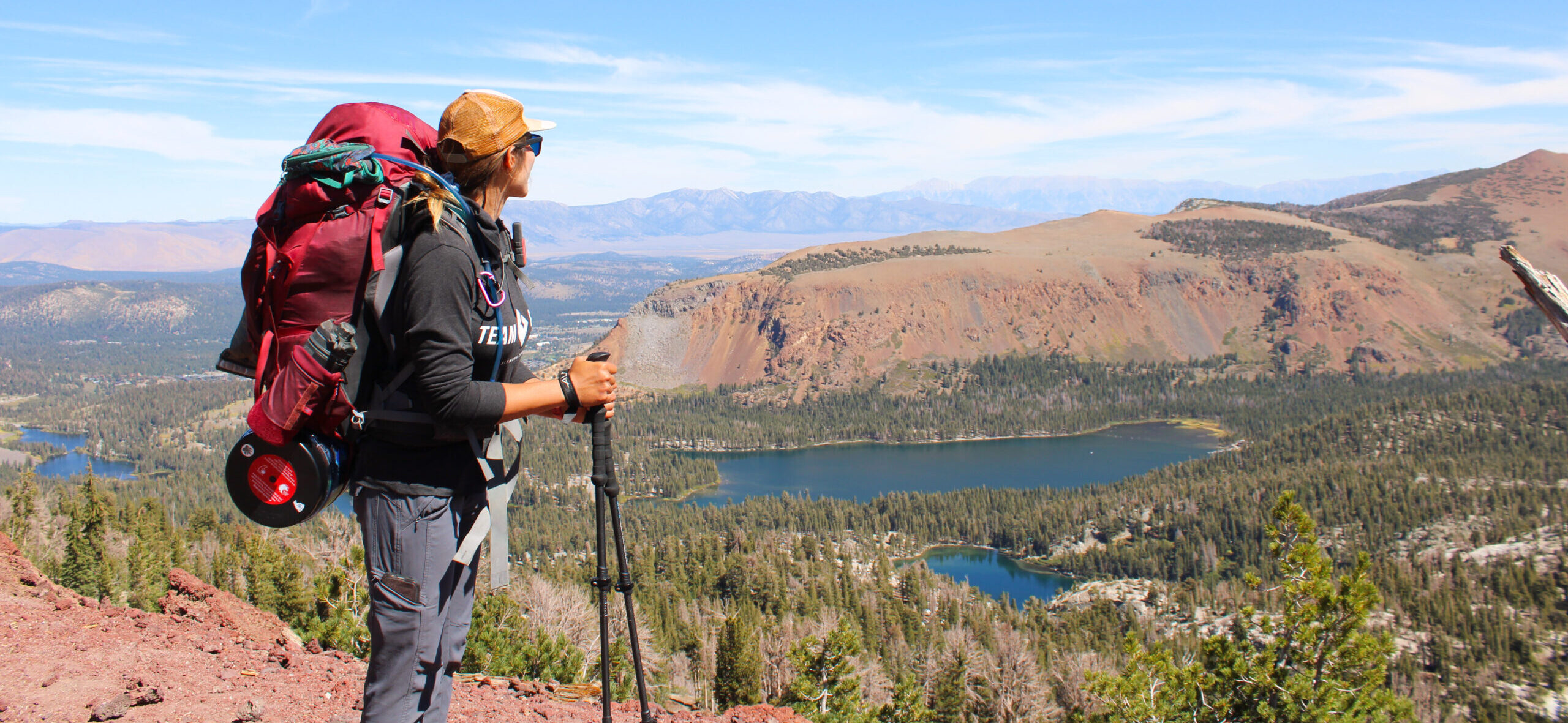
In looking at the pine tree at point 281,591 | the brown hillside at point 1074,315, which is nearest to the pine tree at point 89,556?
the pine tree at point 281,591

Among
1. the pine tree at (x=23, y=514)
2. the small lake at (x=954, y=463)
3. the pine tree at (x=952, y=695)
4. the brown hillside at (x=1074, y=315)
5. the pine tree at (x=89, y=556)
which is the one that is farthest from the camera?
the brown hillside at (x=1074, y=315)

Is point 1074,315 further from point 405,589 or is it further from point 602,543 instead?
point 405,589

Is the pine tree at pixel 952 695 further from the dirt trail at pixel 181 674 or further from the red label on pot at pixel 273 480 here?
the red label on pot at pixel 273 480

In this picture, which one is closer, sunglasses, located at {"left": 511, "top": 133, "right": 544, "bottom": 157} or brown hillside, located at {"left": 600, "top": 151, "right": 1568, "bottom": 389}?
sunglasses, located at {"left": 511, "top": 133, "right": 544, "bottom": 157}

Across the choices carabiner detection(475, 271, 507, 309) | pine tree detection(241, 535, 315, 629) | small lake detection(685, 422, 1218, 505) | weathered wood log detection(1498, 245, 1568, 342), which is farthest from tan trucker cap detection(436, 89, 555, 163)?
small lake detection(685, 422, 1218, 505)

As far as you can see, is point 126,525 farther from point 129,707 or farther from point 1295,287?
point 1295,287

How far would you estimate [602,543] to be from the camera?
3752 millimetres

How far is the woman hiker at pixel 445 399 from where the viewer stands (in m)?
2.79

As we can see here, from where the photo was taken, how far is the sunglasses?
10.7 feet

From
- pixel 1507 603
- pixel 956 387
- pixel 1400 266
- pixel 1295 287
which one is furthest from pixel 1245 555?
pixel 1400 266

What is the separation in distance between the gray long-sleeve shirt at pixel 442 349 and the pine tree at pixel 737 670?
24168 mm

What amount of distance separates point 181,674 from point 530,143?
194 inches

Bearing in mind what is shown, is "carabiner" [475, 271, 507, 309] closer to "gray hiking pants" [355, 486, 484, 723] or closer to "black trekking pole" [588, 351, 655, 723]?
"black trekking pole" [588, 351, 655, 723]

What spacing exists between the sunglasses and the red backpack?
16.5 inches
